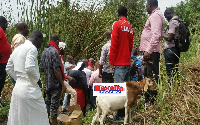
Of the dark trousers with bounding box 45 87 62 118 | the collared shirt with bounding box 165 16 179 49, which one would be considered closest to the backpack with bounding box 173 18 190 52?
the collared shirt with bounding box 165 16 179 49

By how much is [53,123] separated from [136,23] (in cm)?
1142

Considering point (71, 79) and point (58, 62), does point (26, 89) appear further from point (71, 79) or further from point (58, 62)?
point (71, 79)

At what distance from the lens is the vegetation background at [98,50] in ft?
13.0

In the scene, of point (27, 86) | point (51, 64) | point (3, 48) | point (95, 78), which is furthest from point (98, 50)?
point (27, 86)

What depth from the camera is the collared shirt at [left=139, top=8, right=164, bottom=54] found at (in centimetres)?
489

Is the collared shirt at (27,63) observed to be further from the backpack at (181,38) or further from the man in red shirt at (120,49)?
the backpack at (181,38)

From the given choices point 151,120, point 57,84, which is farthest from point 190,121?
point 57,84

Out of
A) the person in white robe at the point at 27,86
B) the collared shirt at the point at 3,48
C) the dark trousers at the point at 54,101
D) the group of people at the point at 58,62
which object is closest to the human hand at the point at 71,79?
the group of people at the point at 58,62

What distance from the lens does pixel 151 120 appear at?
458 centimetres

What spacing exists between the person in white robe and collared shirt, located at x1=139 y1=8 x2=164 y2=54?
1.76 metres

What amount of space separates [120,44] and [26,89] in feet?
Result: 5.52

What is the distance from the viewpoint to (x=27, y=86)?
432cm

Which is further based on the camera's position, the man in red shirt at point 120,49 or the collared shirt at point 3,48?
the collared shirt at point 3,48

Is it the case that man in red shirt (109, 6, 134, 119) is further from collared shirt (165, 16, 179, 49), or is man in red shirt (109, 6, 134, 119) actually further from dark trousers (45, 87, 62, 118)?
dark trousers (45, 87, 62, 118)
